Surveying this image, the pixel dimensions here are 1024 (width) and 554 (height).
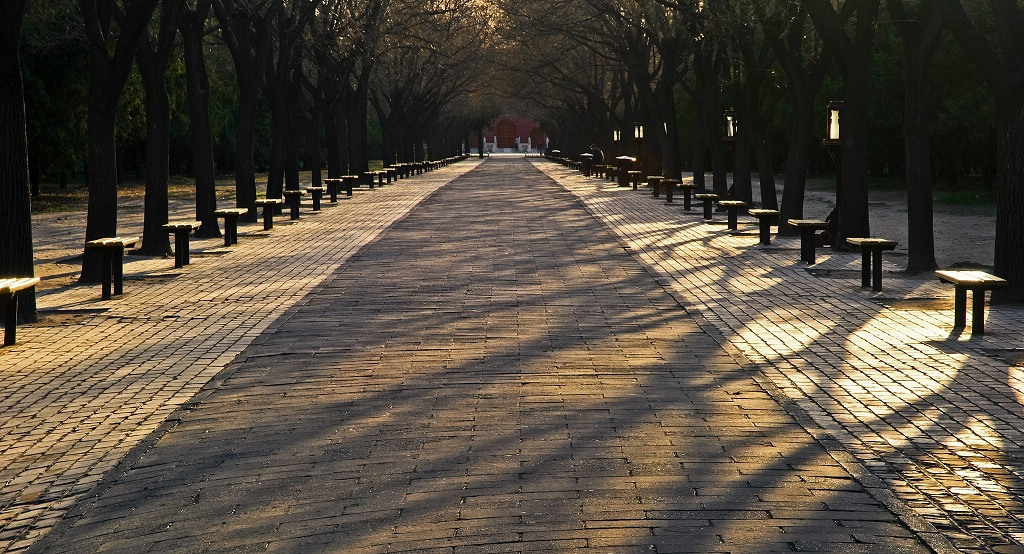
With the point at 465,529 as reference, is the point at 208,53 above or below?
above

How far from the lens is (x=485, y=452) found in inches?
257

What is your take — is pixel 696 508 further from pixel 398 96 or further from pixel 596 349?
pixel 398 96

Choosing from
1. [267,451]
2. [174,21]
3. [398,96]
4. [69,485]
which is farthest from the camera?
[398,96]

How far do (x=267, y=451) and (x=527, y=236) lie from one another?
15.0 meters

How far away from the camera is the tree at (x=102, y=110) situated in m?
15.1

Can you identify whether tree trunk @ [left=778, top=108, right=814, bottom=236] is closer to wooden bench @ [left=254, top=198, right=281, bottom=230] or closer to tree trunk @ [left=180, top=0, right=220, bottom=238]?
wooden bench @ [left=254, top=198, right=281, bottom=230]

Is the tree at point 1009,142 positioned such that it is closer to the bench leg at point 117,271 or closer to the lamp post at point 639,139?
the bench leg at point 117,271

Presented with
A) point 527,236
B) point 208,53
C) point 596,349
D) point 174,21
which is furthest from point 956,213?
point 208,53

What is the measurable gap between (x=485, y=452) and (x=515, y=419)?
793mm

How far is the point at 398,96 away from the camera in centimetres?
5575

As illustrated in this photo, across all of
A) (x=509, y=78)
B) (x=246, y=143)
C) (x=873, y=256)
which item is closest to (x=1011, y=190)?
(x=873, y=256)

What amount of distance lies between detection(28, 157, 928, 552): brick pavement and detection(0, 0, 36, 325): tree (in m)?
2.55

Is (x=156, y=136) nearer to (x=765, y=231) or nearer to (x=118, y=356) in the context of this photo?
(x=765, y=231)

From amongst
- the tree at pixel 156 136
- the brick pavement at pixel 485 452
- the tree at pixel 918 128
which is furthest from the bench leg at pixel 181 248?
the tree at pixel 918 128
